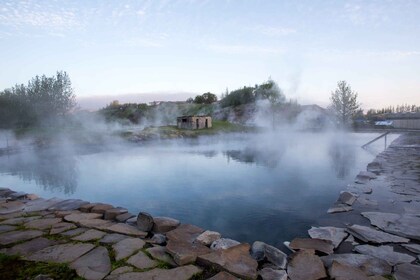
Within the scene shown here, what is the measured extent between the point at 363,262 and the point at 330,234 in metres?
0.96

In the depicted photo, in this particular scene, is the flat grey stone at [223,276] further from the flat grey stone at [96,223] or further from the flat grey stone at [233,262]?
the flat grey stone at [96,223]

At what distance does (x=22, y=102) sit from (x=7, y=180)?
23.6 meters

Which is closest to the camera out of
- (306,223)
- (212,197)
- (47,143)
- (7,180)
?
(306,223)

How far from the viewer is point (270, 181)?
7977 mm

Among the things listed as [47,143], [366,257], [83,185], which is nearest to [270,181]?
[366,257]

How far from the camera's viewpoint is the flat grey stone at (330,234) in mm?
3736

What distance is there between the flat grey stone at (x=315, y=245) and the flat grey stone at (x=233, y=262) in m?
0.89

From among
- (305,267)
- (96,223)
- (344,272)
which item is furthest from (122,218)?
(344,272)

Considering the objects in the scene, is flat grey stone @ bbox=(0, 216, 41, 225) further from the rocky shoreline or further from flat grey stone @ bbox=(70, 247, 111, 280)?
flat grey stone @ bbox=(70, 247, 111, 280)

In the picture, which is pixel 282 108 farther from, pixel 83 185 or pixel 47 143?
pixel 83 185

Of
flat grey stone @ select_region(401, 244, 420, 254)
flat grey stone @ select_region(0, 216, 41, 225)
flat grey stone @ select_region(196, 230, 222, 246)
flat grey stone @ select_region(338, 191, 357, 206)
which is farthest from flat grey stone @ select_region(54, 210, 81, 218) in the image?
flat grey stone @ select_region(338, 191, 357, 206)

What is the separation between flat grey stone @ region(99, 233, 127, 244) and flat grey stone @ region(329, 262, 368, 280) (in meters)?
2.40

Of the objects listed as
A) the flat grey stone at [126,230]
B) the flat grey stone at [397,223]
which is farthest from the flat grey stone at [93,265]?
the flat grey stone at [397,223]

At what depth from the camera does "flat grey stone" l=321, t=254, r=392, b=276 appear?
280cm
